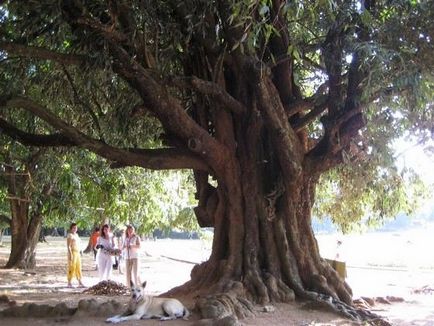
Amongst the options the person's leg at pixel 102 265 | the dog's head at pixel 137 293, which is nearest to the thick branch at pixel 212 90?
the dog's head at pixel 137 293

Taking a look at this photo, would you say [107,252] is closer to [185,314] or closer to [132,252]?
[132,252]

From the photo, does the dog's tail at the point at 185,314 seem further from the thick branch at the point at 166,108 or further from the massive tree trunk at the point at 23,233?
the massive tree trunk at the point at 23,233

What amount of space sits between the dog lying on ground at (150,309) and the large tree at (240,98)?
37cm

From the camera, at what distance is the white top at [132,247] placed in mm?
13336

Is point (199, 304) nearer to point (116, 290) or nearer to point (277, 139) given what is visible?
point (277, 139)

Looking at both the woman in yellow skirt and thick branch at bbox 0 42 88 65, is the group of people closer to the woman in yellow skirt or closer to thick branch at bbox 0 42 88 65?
the woman in yellow skirt

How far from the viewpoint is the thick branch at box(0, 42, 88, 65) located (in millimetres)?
8203

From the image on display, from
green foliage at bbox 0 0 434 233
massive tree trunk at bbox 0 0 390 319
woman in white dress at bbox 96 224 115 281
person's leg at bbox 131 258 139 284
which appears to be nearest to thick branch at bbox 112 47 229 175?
massive tree trunk at bbox 0 0 390 319

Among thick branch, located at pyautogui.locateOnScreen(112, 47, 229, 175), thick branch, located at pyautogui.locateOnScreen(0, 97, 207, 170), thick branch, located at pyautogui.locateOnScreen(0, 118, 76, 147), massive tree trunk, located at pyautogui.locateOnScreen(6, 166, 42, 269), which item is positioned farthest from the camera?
massive tree trunk, located at pyautogui.locateOnScreen(6, 166, 42, 269)

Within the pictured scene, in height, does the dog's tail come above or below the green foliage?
below

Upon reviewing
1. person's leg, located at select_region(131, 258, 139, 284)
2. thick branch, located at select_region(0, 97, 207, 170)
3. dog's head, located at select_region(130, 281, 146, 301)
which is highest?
thick branch, located at select_region(0, 97, 207, 170)

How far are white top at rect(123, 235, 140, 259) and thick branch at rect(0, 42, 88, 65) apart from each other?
5.96 meters

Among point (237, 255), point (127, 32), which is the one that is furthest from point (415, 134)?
point (127, 32)

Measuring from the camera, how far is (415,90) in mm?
8164
